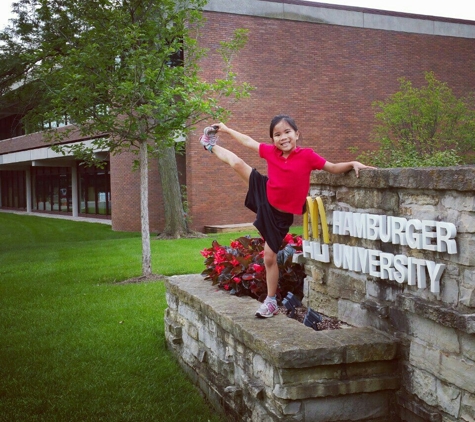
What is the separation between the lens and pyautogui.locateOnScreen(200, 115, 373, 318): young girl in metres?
4.70

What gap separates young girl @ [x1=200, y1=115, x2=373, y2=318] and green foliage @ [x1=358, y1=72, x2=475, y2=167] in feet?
51.9

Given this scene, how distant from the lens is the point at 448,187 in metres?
3.64

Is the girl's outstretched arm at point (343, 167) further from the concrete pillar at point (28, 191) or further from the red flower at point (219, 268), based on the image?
the concrete pillar at point (28, 191)

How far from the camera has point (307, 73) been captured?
2250 centimetres

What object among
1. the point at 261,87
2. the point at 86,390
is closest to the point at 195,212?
Answer: the point at 261,87

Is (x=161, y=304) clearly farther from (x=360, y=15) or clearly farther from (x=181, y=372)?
(x=360, y=15)

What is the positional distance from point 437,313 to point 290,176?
1552 mm

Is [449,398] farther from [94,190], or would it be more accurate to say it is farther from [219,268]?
[94,190]

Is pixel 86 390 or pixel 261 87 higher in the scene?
pixel 261 87

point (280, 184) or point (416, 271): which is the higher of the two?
point (280, 184)

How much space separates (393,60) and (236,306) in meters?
20.3

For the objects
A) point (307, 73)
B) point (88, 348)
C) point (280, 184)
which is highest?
point (307, 73)

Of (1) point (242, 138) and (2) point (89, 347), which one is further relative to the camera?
(2) point (89, 347)

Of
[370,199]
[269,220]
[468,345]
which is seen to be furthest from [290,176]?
[468,345]
